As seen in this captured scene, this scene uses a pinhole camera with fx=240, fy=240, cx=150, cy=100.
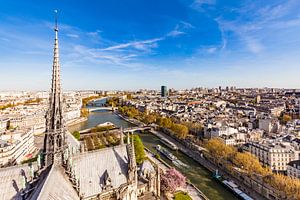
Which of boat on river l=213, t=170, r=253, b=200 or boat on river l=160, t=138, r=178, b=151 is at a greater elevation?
boat on river l=160, t=138, r=178, b=151

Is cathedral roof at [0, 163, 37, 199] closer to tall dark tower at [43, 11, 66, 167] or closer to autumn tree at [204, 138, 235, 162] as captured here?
tall dark tower at [43, 11, 66, 167]

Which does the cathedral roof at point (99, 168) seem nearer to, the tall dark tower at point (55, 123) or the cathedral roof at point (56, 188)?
the cathedral roof at point (56, 188)

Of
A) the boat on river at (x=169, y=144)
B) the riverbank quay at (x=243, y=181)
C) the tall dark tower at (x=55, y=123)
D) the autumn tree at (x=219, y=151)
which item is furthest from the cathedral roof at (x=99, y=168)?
the boat on river at (x=169, y=144)

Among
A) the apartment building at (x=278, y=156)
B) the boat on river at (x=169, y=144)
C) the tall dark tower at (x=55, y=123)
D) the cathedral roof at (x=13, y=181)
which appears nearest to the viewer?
the tall dark tower at (x=55, y=123)

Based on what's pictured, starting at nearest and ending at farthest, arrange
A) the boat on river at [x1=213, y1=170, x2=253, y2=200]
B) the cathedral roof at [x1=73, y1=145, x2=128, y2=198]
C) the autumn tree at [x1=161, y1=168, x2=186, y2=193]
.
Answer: the cathedral roof at [x1=73, y1=145, x2=128, y2=198] < the autumn tree at [x1=161, y1=168, x2=186, y2=193] < the boat on river at [x1=213, y1=170, x2=253, y2=200]

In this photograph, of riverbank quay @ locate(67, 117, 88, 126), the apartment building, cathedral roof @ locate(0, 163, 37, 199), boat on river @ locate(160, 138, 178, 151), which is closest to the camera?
cathedral roof @ locate(0, 163, 37, 199)

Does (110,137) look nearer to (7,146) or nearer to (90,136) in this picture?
(90,136)

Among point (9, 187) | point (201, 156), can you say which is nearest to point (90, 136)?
point (201, 156)

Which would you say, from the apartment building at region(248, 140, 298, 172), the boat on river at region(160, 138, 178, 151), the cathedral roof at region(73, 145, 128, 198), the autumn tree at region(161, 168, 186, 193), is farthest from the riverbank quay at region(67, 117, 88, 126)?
the cathedral roof at region(73, 145, 128, 198)

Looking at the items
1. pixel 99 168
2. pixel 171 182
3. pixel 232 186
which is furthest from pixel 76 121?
pixel 99 168
